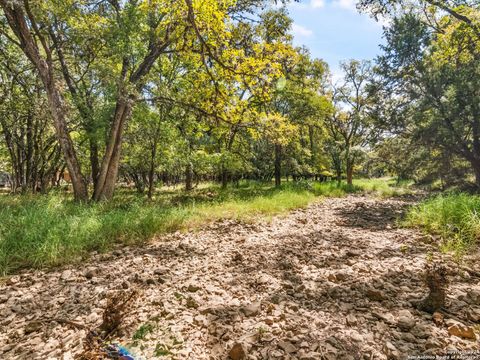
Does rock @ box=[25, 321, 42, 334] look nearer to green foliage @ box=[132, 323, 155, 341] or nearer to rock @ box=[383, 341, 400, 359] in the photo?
green foliage @ box=[132, 323, 155, 341]

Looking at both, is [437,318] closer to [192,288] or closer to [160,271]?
[192,288]

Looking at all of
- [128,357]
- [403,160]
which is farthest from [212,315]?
[403,160]

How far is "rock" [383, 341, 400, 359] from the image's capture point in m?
2.02

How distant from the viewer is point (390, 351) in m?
2.06

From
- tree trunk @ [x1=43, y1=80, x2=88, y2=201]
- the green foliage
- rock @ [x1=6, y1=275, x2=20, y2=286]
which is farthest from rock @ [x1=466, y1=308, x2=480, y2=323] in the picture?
tree trunk @ [x1=43, y1=80, x2=88, y2=201]

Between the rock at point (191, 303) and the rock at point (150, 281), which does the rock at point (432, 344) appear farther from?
the rock at point (150, 281)

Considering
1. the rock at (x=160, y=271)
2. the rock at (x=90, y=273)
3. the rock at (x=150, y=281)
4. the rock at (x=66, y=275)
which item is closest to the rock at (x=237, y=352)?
the rock at (x=150, y=281)

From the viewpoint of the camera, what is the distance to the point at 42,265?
12.3 feet

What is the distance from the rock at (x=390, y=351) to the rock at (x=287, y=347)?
73 cm

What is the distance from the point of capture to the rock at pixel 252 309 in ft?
8.71

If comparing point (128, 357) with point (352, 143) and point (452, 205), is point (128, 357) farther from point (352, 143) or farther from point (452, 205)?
point (352, 143)

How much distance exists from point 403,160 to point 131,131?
18.1 metres

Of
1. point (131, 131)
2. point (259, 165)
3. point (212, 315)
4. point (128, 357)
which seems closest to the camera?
point (128, 357)

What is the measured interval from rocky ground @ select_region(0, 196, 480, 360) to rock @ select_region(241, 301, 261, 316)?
0.02 metres
